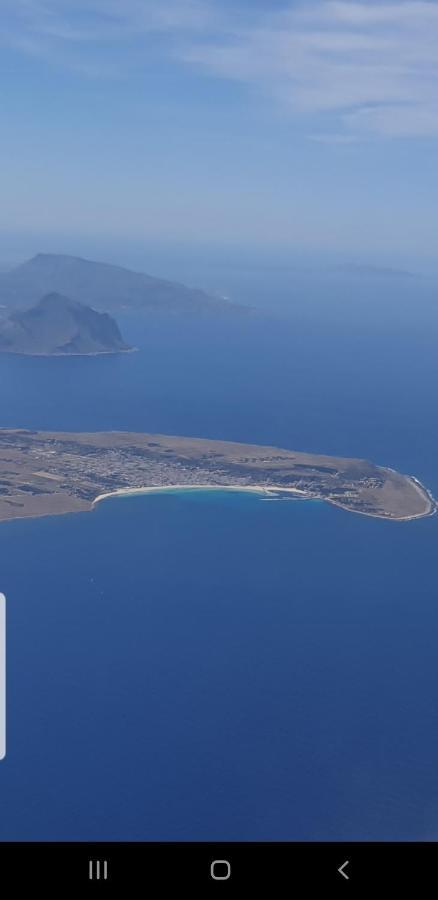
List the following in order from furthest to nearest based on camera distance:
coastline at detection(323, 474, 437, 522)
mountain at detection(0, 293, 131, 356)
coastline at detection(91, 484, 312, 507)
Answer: mountain at detection(0, 293, 131, 356), coastline at detection(91, 484, 312, 507), coastline at detection(323, 474, 437, 522)

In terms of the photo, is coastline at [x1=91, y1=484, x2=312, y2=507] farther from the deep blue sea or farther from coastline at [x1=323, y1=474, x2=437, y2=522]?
coastline at [x1=323, y1=474, x2=437, y2=522]
